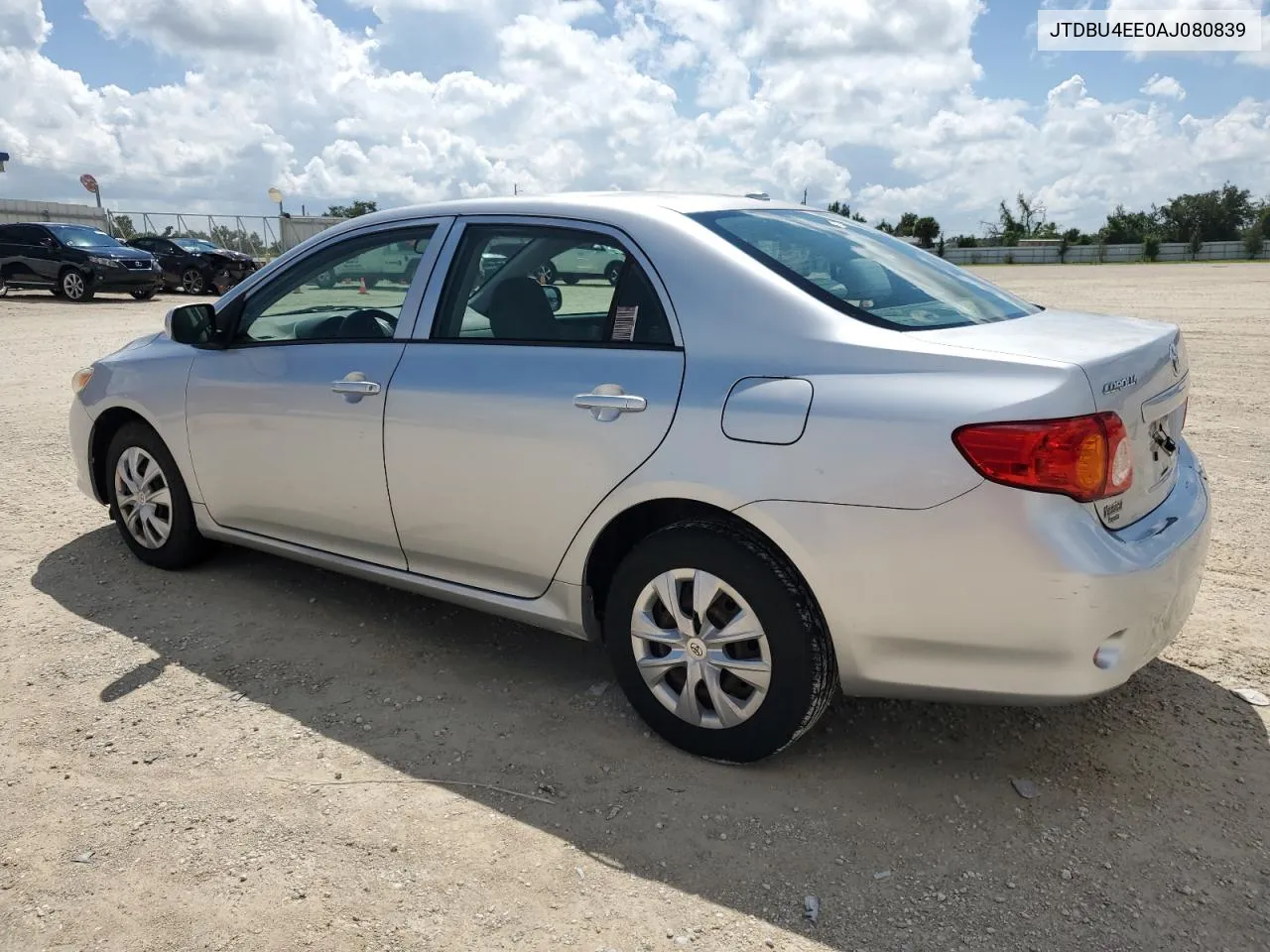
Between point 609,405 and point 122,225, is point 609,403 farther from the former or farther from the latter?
point 122,225

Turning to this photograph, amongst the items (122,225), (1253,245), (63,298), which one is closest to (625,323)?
(63,298)

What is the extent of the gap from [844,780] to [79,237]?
Result: 23929 mm

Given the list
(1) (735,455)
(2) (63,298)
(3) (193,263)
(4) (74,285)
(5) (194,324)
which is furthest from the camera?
(3) (193,263)

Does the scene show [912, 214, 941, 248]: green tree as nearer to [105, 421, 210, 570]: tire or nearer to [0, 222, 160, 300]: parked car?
[0, 222, 160, 300]: parked car

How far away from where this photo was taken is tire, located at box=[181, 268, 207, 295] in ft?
81.7

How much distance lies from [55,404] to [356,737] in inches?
296

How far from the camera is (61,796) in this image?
297 cm

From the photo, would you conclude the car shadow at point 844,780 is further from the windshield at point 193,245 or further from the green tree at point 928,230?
the green tree at point 928,230

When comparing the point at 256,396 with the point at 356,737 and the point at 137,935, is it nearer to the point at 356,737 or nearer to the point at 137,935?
the point at 356,737

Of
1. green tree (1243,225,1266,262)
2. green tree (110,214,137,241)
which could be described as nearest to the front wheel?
green tree (110,214,137,241)

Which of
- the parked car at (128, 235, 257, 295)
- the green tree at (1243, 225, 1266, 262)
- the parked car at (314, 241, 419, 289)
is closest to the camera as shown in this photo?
the parked car at (314, 241, 419, 289)

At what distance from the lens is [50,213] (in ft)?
128

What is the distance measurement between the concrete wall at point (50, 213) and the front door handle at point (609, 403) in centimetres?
3985

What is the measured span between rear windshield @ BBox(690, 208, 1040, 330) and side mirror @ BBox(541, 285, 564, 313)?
0.52m
